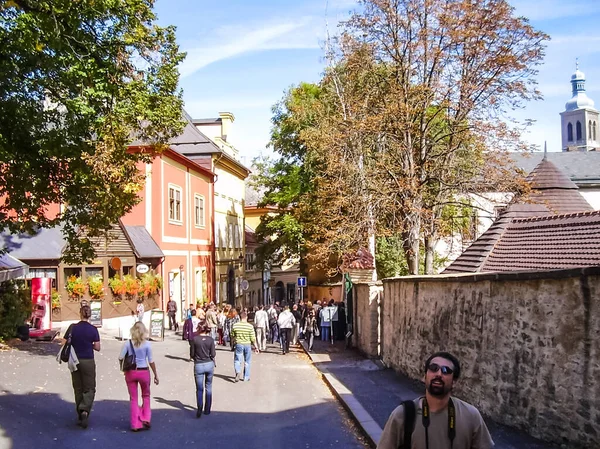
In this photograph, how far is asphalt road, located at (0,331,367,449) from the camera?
931 centimetres

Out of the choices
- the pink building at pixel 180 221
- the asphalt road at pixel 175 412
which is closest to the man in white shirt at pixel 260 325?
the asphalt road at pixel 175 412

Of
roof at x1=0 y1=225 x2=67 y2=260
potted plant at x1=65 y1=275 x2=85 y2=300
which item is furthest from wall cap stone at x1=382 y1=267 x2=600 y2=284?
roof at x1=0 y1=225 x2=67 y2=260

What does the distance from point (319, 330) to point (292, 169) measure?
1386 cm

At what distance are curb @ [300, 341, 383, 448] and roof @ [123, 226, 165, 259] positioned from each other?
608 inches

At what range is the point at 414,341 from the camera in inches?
584

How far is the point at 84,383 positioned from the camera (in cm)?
989

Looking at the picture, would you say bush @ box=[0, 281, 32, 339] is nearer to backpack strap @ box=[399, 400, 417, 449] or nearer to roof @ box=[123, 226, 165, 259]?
roof @ box=[123, 226, 165, 259]

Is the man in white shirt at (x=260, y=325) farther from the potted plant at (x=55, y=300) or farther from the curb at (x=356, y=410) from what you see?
the potted plant at (x=55, y=300)

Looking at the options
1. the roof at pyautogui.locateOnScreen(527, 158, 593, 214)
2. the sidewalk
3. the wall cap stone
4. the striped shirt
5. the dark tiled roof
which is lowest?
the sidewalk

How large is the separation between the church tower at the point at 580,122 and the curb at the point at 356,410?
134 m

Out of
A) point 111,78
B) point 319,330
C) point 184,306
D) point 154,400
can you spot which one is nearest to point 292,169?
point 184,306

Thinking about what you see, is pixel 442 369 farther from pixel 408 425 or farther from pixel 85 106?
pixel 85 106

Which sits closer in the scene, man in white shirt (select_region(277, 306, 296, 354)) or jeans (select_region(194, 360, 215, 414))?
jeans (select_region(194, 360, 215, 414))

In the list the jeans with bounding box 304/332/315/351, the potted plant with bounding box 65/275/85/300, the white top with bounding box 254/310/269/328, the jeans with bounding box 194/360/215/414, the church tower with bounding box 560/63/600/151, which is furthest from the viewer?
the church tower with bounding box 560/63/600/151
